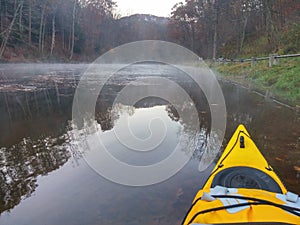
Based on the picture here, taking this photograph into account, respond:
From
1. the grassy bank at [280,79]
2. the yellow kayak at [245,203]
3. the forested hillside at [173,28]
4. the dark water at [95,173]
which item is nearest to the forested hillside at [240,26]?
the forested hillside at [173,28]

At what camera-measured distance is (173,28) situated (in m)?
46.1

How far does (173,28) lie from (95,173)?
1823 inches

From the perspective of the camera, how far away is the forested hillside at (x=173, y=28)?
58.4 feet


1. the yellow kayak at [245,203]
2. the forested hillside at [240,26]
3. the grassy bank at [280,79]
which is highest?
the forested hillside at [240,26]

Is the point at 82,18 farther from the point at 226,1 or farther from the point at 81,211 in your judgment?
the point at 81,211

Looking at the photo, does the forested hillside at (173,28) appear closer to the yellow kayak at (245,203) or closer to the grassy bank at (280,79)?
the grassy bank at (280,79)

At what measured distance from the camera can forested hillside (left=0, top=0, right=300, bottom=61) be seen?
58.4ft

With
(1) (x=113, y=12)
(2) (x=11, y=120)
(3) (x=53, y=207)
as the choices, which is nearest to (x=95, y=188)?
(3) (x=53, y=207)

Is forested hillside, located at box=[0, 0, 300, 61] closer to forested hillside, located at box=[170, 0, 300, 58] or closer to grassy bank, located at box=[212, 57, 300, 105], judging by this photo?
forested hillside, located at box=[170, 0, 300, 58]

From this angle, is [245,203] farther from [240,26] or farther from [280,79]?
[240,26]

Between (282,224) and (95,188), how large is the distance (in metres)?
2.01

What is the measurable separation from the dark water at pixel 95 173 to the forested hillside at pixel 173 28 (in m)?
9.37

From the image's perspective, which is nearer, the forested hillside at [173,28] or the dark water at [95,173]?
the dark water at [95,173]

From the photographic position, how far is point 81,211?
2.32m
